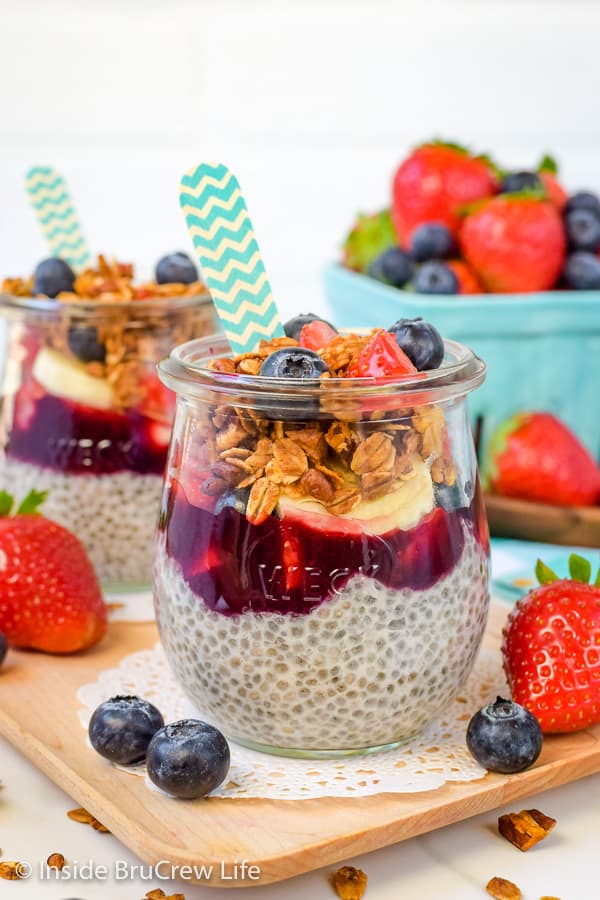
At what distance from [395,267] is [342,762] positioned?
87 cm

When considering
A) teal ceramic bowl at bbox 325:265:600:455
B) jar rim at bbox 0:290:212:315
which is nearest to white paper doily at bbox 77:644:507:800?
jar rim at bbox 0:290:212:315

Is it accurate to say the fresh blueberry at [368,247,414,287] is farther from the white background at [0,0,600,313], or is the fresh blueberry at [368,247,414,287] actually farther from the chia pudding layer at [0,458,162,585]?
the white background at [0,0,600,313]

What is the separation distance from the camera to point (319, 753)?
2.97 feet

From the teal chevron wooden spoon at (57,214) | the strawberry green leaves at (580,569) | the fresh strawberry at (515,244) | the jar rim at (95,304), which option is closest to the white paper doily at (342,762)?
the strawberry green leaves at (580,569)

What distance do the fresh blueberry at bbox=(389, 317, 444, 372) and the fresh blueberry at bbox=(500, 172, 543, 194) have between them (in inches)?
31.8

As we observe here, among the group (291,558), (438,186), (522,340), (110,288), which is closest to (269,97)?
(438,186)

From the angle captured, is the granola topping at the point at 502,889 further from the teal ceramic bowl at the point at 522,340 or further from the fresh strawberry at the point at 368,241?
the fresh strawberry at the point at 368,241

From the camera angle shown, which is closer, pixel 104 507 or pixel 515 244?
pixel 104 507

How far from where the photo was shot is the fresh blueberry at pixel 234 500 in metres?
0.86

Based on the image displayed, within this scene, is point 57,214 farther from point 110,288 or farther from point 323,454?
point 323,454

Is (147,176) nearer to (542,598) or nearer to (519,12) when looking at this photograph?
(519,12)

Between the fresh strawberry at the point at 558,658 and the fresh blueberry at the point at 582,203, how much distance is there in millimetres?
831

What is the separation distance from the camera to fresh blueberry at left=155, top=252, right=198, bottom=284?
1.27m

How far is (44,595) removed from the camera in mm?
1067
